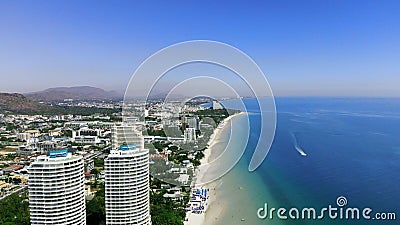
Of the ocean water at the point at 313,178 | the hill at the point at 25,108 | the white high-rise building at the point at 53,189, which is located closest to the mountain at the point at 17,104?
the hill at the point at 25,108

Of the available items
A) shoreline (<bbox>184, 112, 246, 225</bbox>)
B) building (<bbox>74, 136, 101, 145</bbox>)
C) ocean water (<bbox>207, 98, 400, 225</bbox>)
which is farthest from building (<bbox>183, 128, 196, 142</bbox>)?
building (<bbox>74, 136, 101, 145</bbox>)

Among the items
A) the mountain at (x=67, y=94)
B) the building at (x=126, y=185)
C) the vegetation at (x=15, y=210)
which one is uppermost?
the mountain at (x=67, y=94)

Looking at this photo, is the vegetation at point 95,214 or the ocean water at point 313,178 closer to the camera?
the vegetation at point 95,214

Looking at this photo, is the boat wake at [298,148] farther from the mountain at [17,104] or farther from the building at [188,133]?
the mountain at [17,104]

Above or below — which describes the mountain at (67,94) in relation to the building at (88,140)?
above

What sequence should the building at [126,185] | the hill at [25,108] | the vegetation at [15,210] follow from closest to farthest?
the building at [126,185]
the vegetation at [15,210]
the hill at [25,108]

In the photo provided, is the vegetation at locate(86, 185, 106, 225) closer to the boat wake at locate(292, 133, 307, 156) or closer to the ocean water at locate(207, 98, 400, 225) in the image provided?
the ocean water at locate(207, 98, 400, 225)
